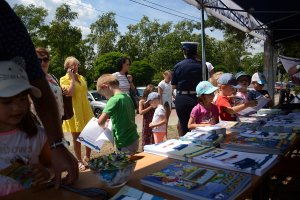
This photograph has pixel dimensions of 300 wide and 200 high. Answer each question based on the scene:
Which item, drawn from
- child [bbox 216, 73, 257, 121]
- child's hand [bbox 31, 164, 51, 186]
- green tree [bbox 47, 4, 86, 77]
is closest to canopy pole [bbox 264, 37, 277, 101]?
child [bbox 216, 73, 257, 121]

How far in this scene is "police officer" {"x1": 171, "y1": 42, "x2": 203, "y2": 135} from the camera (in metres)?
4.04

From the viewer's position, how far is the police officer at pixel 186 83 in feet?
13.3

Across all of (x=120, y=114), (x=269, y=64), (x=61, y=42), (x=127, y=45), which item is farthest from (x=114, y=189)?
(x=127, y=45)

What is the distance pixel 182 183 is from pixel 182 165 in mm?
277

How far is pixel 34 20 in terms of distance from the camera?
2980 centimetres

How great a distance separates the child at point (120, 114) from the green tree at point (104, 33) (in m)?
40.9

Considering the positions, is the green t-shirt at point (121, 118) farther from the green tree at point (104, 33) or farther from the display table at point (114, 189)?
the green tree at point (104, 33)

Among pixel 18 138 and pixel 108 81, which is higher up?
pixel 108 81

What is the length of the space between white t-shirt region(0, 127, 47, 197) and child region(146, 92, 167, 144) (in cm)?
271

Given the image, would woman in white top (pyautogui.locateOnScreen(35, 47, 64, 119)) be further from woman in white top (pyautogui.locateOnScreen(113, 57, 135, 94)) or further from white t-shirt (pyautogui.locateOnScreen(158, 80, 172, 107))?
white t-shirt (pyautogui.locateOnScreen(158, 80, 172, 107))

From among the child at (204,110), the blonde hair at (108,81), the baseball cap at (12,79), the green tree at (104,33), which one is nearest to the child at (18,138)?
the baseball cap at (12,79)

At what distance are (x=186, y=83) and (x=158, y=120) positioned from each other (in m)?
0.64

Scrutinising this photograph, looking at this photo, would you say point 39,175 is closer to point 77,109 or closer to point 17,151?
point 17,151

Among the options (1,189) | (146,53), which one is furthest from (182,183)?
(146,53)
